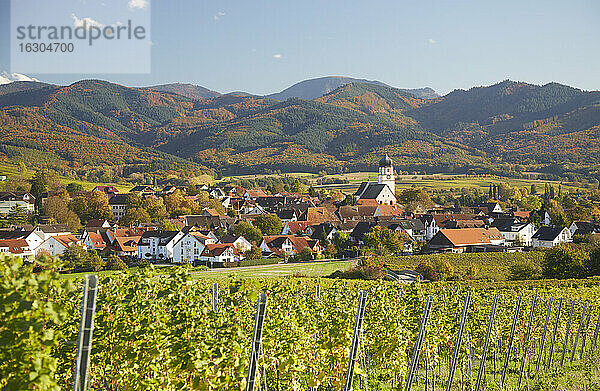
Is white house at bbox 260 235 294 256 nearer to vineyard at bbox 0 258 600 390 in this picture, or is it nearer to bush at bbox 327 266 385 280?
bush at bbox 327 266 385 280

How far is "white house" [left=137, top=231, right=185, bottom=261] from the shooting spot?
5562 cm

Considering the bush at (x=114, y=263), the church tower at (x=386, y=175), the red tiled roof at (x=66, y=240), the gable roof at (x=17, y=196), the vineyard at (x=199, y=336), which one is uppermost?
the church tower at (x=386, y=175)

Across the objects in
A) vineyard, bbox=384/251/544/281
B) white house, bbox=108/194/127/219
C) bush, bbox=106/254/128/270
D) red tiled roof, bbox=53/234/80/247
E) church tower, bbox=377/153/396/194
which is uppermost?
church tower, bbox=377/153/396/194

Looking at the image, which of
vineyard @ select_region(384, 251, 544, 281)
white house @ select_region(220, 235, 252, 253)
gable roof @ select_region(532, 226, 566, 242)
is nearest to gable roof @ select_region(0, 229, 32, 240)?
white house @ select_region(220, 235, 252, 253)

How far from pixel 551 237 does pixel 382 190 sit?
38992mm

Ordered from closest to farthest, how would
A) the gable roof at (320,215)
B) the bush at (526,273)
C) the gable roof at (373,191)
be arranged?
the bush at (526,273), the gable roof at (320,215), the gable roof at (373,191)

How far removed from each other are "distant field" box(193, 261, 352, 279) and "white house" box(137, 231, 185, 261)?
11.4m

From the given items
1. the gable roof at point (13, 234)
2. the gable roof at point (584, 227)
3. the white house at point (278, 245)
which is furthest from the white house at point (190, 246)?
the gable roof at point (584, 227)

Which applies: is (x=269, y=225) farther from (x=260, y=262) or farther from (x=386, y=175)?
(x=386, y=175)

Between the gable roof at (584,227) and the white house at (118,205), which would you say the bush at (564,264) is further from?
the white house at (118,205)

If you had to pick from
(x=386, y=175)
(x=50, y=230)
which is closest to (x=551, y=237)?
(x=386, y=175)

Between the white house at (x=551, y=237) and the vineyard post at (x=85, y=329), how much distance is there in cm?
6056

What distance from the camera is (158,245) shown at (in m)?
55.9

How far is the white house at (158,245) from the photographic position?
5562 centimetres
